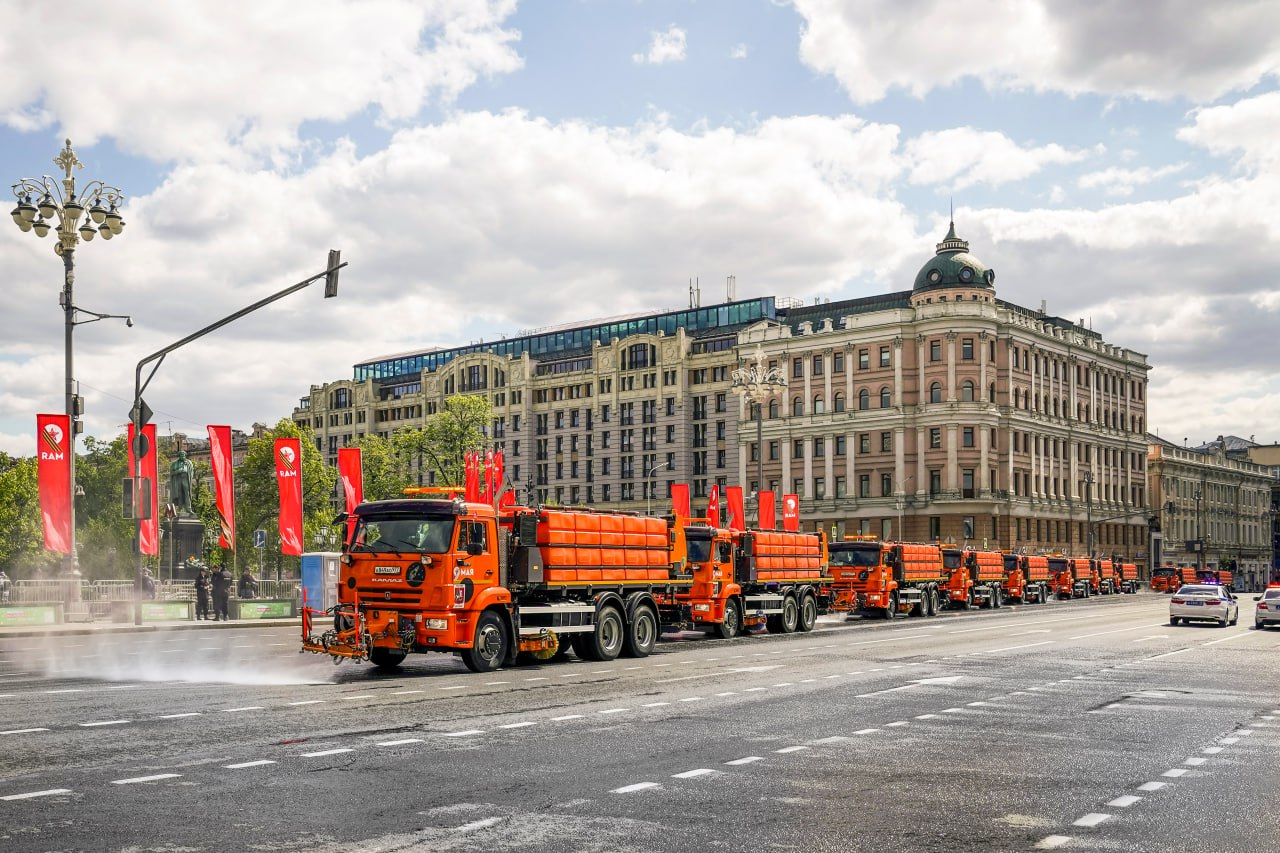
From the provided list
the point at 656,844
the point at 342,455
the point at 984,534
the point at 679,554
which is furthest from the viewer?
the point at 984,534

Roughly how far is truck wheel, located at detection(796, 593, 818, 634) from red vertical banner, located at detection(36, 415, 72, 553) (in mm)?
20384

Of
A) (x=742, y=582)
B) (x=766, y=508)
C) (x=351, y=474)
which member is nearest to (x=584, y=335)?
(x=766, y=508)

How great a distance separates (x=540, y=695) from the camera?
1761 cm

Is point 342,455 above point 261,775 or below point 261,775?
above

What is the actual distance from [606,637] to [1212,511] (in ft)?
461

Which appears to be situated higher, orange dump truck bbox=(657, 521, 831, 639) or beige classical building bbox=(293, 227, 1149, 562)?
beige classical building bbox=(293, 227, 1149, 562)

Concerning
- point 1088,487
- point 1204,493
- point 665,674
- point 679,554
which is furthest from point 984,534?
point 665,674

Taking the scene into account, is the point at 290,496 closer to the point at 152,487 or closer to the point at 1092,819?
the point at 152,487

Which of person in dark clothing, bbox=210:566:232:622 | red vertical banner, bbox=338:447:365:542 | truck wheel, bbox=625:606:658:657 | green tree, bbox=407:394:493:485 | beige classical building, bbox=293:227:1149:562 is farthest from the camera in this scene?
beige classical building, bbox=293:227:1149:562

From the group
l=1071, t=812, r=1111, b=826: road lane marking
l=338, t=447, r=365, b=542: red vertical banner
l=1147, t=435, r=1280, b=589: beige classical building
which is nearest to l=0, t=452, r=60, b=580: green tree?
l=338, t=447, r=365, b=542: red vertical banner

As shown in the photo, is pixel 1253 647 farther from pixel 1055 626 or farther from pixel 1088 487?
pixel 1088 487

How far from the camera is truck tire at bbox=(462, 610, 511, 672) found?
2142cm

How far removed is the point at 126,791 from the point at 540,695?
26.7 ft

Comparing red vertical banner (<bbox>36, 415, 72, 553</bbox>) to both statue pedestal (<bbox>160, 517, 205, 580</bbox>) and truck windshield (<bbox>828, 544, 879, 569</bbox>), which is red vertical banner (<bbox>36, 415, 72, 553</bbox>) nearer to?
statue pedestal (<bbox>160, 517, 205, 580</bbox>)
